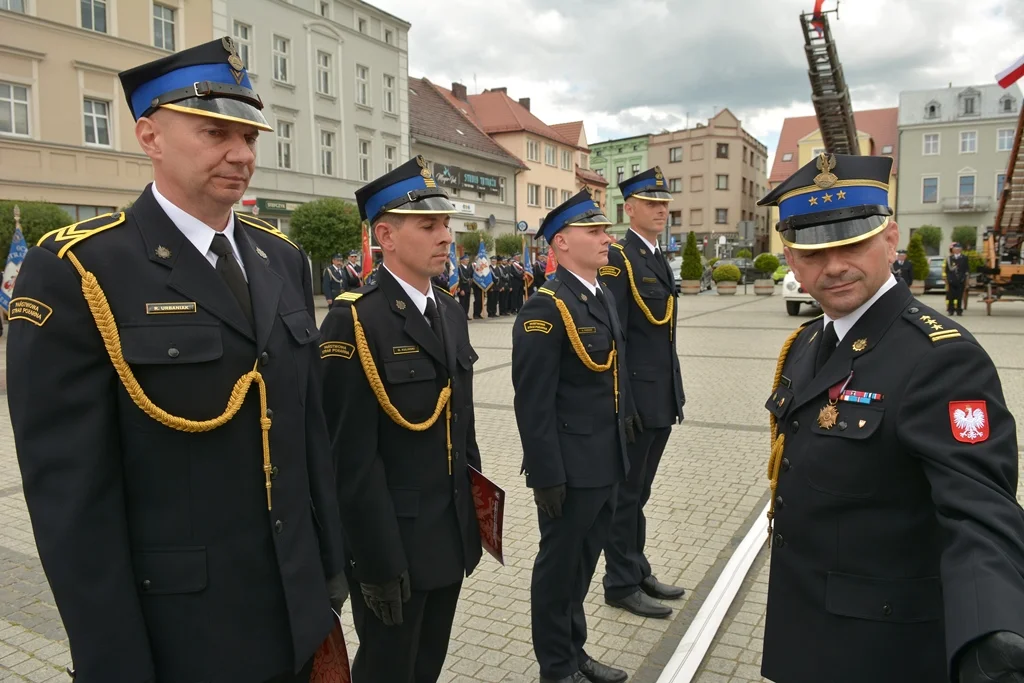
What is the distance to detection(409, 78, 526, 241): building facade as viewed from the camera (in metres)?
37.9

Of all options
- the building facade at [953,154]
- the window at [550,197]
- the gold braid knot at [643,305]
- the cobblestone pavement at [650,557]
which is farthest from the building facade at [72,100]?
the building facade at [953,154]

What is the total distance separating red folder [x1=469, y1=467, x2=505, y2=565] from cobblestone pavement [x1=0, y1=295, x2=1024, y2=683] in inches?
36.6

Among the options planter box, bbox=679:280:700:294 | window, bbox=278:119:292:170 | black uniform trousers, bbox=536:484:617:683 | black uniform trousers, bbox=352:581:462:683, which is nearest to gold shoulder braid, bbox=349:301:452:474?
black uniform trousers, bbox=352:581:462:683

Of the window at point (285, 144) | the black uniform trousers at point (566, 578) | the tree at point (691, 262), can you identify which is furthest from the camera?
the tree at point (691, 262)

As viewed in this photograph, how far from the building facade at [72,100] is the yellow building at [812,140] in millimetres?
47212

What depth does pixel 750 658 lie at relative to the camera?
11.8 feet

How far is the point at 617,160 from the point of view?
78.5 m

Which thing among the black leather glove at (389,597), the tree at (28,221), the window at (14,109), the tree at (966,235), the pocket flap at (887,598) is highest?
the window at (14,109)

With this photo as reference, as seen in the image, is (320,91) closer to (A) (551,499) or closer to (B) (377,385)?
(A) (551,499)

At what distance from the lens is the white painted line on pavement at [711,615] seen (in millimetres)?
3432

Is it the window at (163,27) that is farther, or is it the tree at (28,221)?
the window at (163,27)

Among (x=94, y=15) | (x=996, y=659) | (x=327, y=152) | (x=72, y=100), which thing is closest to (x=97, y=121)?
(x=72, y=100)

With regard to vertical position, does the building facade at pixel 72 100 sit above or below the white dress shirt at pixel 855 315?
above

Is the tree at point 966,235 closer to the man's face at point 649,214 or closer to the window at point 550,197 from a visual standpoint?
the window at point 550,197
